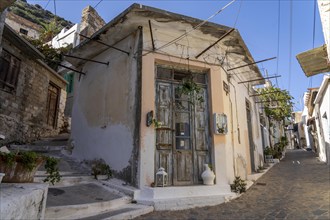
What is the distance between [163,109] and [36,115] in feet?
22.7

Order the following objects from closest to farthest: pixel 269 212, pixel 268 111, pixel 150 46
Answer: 1. pixel 269 212
2. pixel 150 46
3. pixel 268 111

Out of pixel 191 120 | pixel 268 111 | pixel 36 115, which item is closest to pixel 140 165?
pixel 191 120

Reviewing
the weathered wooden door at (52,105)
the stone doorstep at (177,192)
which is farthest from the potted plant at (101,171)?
the weathered wooden door at (52,105)

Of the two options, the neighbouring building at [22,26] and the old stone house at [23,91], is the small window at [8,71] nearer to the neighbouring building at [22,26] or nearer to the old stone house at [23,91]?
the old stone house at [23,91]

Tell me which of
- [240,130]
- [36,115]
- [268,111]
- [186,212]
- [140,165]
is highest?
[268,111]

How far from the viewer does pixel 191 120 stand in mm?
6293

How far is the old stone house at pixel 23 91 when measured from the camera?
27.1 ft

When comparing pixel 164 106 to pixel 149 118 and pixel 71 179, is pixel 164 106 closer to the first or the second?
pixel 149 118

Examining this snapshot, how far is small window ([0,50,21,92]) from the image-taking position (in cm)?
819

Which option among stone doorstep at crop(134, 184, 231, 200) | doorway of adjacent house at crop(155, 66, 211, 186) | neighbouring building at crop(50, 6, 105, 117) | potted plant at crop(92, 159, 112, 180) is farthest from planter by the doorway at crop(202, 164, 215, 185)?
neighbouring building at crop(50, 6, 105, 117)

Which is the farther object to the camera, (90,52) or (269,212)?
(90,52)

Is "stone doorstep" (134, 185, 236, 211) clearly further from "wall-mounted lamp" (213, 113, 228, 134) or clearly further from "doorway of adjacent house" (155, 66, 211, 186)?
"wall-mounted lamp" (213, 113, 228, 134)

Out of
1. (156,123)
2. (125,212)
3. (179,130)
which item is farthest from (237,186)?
(125,212)

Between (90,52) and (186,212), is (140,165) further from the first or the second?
(90,52)
